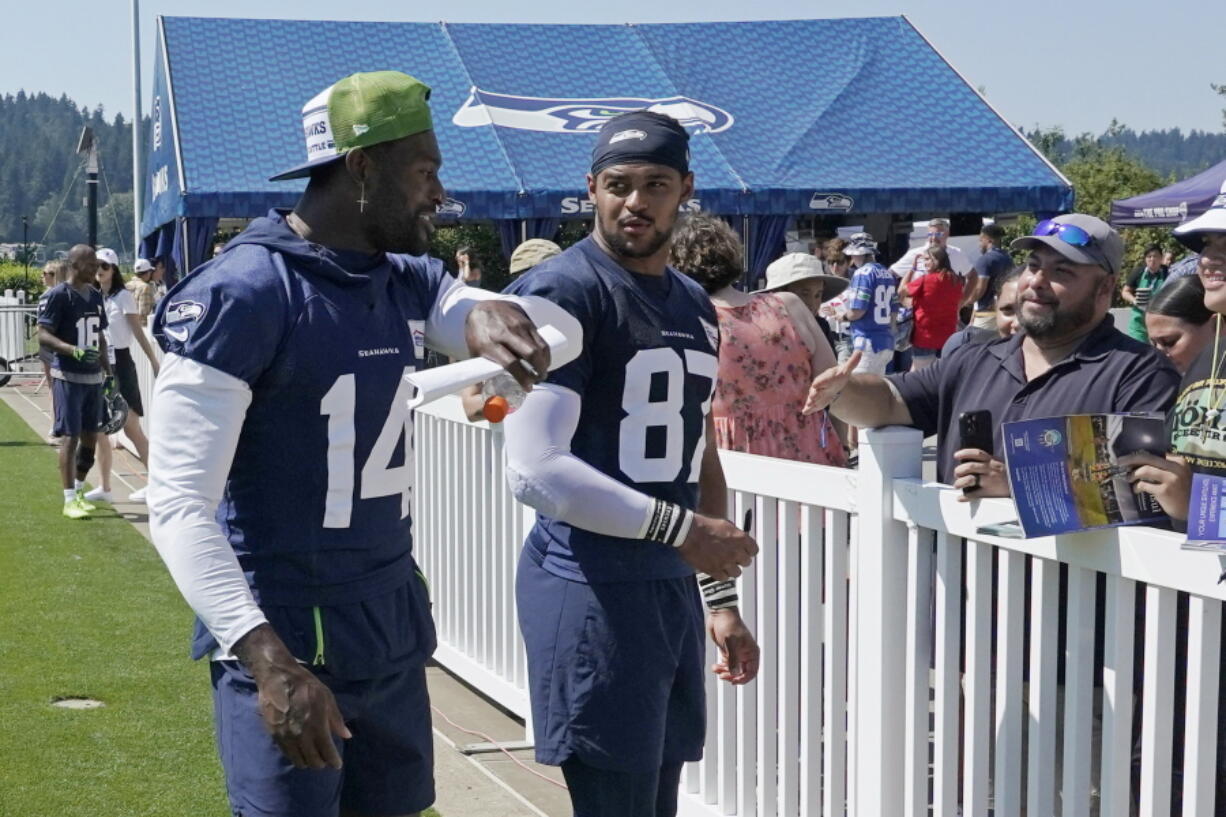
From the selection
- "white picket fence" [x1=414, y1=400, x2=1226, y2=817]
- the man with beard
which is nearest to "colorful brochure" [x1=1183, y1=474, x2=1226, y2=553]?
"white picket fence" [x1=414, y1=400, x2=1226, y2=817]

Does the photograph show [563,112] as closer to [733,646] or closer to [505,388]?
[733,646]

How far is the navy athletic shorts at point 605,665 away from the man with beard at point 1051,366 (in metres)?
0.96

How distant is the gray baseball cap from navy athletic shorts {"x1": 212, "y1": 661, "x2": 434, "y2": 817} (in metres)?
2.08

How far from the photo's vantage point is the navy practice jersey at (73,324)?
416 inches

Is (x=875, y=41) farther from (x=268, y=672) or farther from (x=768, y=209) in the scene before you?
(x=268, y=672)

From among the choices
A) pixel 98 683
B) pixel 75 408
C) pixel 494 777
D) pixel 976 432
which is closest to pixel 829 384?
pixel 976 432

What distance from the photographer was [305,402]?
8.07 ft

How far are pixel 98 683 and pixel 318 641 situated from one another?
4.28 meters

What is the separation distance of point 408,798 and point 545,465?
689mm

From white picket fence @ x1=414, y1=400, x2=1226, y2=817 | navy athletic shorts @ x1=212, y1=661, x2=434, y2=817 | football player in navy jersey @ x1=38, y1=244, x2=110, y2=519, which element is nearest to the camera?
navy athletic shorts @ x1=212, y1=661, x2=434, y2=817

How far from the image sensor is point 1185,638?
3152 mm

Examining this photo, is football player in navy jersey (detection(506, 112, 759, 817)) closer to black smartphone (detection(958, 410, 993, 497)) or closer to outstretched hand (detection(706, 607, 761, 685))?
outstretched hand (detection(706, 607, 761, 685))

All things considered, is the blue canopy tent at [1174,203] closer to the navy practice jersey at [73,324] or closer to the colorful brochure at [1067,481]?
the navy practice jersey at [73,324]

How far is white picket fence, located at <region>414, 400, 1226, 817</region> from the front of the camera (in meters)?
2.84
